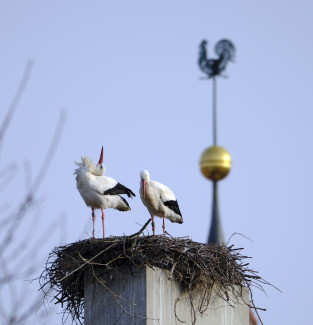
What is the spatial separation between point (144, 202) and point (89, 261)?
339cm

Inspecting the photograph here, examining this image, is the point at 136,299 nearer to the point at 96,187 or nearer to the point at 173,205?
the point at 96,187

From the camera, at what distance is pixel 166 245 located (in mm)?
9547

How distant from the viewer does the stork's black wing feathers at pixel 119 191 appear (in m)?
12.5

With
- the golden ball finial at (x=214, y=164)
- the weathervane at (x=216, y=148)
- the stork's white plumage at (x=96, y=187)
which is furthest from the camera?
the golden ball finial at (x=214, y=164)

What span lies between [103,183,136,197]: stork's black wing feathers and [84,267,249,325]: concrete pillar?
319cm

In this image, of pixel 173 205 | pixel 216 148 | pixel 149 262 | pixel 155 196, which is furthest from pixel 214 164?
pixel 149 262

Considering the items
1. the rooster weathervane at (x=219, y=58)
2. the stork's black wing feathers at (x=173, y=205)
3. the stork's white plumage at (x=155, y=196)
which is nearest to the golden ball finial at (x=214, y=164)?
the rooster weathervane at (x=219, y=58)

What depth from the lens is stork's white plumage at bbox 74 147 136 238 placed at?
488 inches

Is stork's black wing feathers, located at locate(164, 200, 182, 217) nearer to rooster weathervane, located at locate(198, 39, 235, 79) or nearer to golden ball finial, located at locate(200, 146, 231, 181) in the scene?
rooster weathervane, located at locate(198, 39, 235, 79)

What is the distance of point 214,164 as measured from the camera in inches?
1837

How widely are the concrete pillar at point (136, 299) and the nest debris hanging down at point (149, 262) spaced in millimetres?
118

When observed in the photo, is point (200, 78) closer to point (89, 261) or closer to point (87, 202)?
point (87, 202)

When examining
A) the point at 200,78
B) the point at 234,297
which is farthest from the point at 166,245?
the point at 200,78

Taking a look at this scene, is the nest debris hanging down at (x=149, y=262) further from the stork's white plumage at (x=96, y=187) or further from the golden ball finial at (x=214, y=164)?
the golden ball finial at (x=214, y=164)
